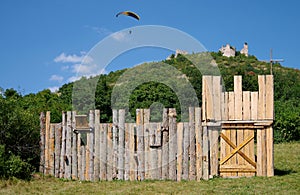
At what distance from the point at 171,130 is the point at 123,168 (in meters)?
1.67

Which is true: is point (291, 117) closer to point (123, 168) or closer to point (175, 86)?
point (123, 168)

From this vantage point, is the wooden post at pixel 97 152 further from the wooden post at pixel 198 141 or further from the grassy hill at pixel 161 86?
the grassy hill at pixel 161 86

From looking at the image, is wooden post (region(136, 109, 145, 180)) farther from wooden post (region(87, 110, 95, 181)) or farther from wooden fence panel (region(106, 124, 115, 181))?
wooden post (region(87, 110, 95, 181))

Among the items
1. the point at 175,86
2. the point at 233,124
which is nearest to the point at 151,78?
the point at 175,86

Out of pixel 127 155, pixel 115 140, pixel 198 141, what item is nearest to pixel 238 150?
pixel 198 141

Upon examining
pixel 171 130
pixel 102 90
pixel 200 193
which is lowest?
pixel 200 193

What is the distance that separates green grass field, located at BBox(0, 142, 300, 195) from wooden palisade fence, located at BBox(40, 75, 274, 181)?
38 centimetres

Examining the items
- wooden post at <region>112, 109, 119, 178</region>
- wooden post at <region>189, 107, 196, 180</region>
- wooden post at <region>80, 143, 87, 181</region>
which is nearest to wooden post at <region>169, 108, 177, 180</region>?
wooden post at <region>189, 107, 196, 180</region>

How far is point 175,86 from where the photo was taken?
135 feet

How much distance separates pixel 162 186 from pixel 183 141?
53.5 inches

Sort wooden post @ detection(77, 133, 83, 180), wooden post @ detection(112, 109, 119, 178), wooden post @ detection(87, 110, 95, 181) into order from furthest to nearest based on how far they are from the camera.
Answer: wooden post @ detection(77, 133, 83, 180) < wooden post @ detection(87, 110, 95, 181) < wooden post @ detection(112, 109, 119, 178)

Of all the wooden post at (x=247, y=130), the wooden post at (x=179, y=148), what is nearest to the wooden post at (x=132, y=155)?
the wooden post at (x=179, y=148)

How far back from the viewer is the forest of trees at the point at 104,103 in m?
12.6

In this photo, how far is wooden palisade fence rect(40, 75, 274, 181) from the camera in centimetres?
1156
